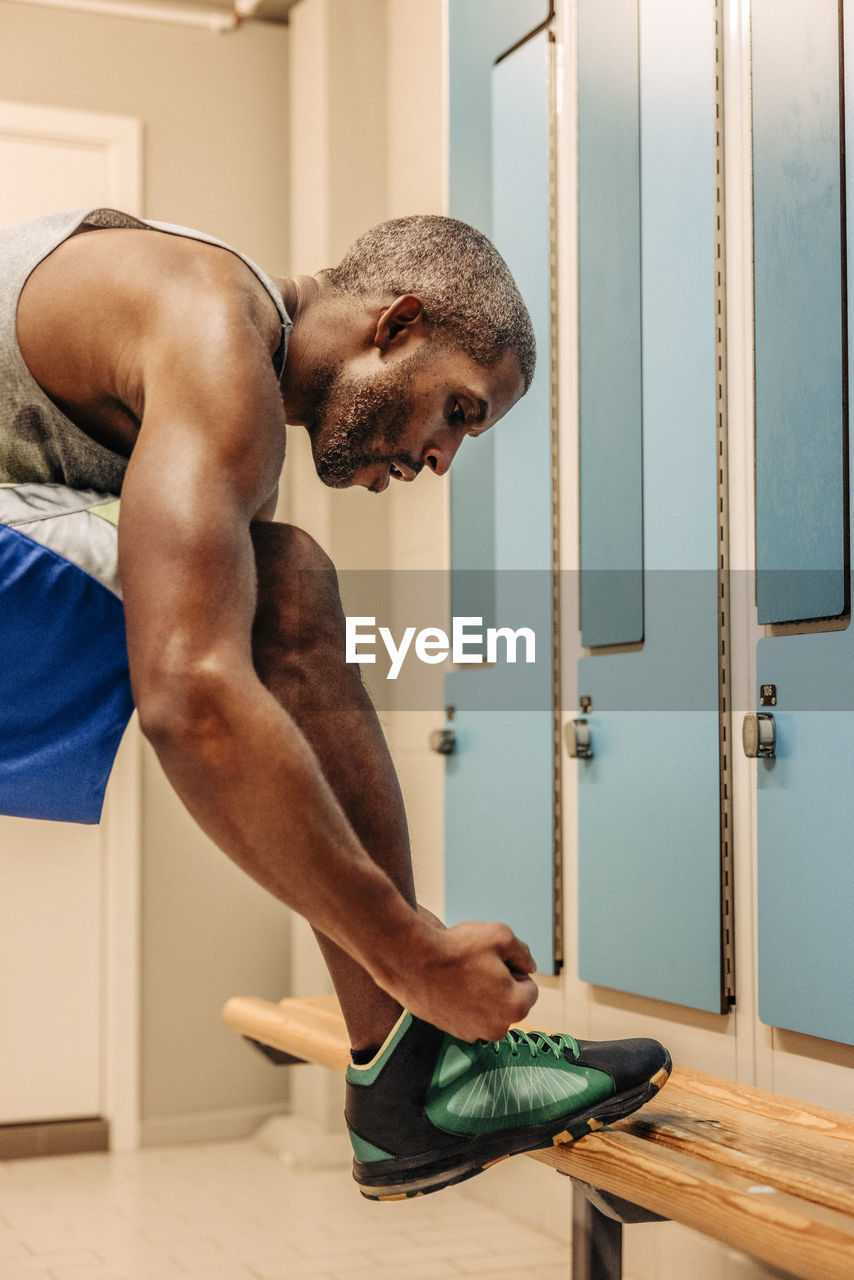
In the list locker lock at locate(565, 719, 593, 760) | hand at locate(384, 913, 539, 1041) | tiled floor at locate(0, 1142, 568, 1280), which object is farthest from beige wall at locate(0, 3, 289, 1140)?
hand at locate(384, 913, 539, 1041)

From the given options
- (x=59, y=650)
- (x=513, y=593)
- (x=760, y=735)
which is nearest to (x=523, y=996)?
(x=59, y=650)

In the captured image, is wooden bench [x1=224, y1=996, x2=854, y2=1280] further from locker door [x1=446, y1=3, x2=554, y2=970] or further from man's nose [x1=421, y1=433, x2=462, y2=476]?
locker door [x1=446, y1=3, x2=554, y2=970]

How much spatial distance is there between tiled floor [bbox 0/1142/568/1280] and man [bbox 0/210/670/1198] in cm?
124

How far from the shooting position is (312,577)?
1.11 metres

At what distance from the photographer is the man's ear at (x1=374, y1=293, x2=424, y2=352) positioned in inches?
50.2

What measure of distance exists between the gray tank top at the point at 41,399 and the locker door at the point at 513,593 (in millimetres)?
1321

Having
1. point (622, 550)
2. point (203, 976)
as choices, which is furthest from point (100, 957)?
point (622, 550)

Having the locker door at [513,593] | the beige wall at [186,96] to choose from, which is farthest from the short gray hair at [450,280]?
the beige wall at [186,96]

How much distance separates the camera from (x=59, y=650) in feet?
3.70

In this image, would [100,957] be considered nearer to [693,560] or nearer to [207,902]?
[207,902]

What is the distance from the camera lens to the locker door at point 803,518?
1.70 meters

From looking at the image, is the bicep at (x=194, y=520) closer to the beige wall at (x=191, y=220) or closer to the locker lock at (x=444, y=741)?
the locker lock at (x=444, y=741)

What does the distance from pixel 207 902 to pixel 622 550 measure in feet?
5.14

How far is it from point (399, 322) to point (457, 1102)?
70 cm
